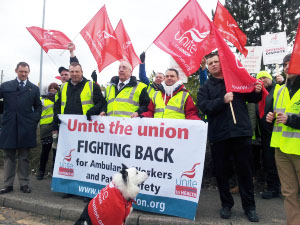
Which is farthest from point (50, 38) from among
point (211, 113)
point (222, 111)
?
point (222, 111)

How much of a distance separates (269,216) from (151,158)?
74.4 inches

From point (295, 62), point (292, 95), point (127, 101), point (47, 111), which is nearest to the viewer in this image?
point (295, 62)

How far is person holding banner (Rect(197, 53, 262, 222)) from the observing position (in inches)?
146

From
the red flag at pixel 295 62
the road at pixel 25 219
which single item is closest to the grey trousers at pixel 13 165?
the road at pixel 25 219

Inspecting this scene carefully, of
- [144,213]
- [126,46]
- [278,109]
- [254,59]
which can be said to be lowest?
[144,213]

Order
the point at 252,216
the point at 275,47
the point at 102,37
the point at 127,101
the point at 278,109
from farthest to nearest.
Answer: the point at 102,37 < the point at 275,47 < the point at 127,101 < the point at 252,216 < the point at 278,109

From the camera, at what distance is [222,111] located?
3826 mm

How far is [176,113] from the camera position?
4234mm

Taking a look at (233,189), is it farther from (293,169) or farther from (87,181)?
(87,181)

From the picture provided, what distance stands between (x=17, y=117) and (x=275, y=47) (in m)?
5.58

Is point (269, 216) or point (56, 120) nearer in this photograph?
point (269, 216)

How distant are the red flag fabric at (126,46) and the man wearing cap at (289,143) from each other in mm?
4542

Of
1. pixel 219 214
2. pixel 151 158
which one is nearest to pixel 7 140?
pixel 151 158

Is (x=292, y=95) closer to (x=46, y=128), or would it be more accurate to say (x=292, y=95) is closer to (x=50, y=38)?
(x=46, y=128)
